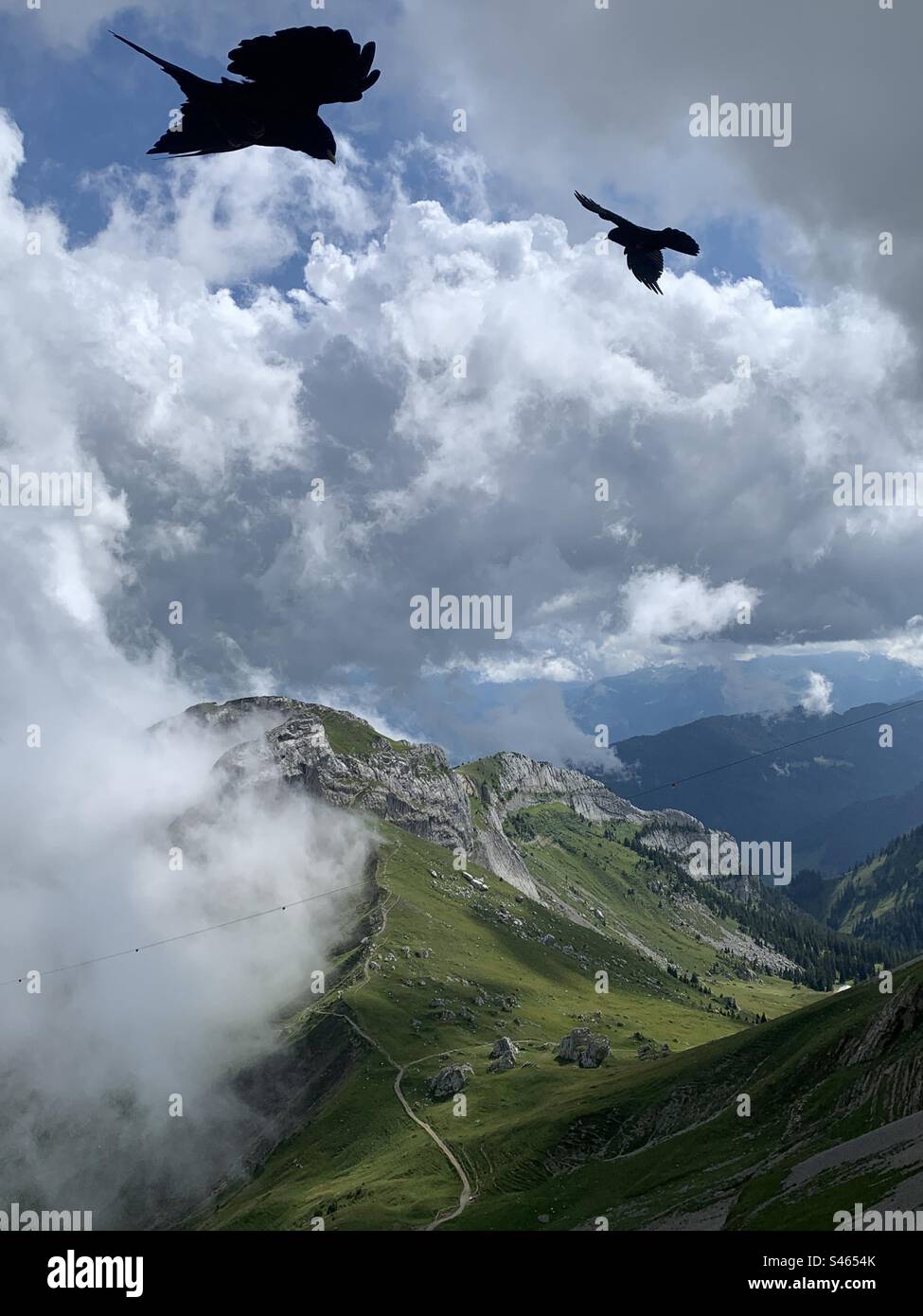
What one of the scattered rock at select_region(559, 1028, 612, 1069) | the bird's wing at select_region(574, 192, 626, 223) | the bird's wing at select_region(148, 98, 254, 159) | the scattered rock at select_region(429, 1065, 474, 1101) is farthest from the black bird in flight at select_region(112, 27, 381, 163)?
the scattered rock at select_region(559, 1028, 612, 1069)

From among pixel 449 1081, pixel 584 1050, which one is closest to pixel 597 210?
pixel 449 1081

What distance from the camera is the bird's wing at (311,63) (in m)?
16.1

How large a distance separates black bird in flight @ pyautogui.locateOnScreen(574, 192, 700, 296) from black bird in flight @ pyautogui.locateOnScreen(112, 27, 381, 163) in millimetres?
8122

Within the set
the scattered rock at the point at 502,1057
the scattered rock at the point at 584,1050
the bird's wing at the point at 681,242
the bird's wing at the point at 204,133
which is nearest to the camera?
the bird's wing at the point at 204,133

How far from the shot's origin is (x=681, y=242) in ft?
78.2

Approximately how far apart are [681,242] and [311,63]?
10876 millimetres

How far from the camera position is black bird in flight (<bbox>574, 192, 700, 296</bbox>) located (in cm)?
2359

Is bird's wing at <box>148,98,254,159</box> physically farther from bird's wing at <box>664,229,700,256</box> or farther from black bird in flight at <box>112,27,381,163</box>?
bird's wing at <box>664,229,700,256</box>

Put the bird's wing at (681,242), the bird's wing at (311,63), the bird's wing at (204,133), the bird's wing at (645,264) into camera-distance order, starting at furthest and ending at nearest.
Result: the bird's wing at (645,264), the bird's wing at (681,242), the bird's wing at (204,133), the bird's wing at (311,63)

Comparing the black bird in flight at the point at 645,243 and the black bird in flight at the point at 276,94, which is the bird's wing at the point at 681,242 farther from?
the black bird in flight at the point at 276,94

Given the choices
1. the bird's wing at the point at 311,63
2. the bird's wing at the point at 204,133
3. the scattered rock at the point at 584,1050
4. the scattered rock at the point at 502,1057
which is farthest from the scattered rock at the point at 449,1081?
the bird's wing at the point at 311,63

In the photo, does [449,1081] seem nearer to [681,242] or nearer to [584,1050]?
[584,1050]
